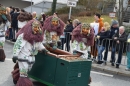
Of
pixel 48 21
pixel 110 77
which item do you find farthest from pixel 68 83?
pixel 110 77

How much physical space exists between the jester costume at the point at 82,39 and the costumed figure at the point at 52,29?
579 mm

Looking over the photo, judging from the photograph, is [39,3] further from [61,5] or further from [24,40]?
[24,40]

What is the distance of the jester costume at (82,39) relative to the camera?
668cm

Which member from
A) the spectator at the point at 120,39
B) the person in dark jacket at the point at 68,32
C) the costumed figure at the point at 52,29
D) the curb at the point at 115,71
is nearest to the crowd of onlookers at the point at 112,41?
the spectator at the point at 120,39

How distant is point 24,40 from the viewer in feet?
19.9

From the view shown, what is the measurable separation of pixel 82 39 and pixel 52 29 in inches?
35.3

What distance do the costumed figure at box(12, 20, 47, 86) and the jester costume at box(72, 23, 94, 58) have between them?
1061 mm

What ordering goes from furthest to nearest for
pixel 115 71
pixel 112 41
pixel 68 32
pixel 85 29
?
pixel 68 32 → pixel 112 41 → pixel 115 71 → pixel 85 29

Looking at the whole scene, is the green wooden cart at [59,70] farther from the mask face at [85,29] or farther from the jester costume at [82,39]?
the mask face at [85,29]

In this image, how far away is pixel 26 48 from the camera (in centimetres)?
612

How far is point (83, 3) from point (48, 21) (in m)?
21.9

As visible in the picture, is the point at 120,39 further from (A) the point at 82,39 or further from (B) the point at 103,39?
(A) the point at 82,39

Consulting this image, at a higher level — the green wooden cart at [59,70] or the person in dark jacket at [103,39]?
the person in dark jacket at [103,39]

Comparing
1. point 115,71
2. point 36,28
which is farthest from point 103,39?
point 36,28
